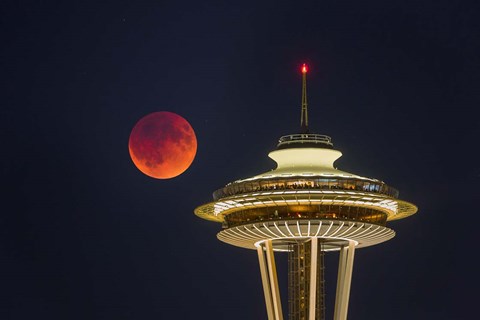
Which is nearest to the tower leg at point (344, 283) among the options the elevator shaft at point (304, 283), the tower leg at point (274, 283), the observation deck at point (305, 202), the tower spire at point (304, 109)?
the observation deck at point (305, 202)

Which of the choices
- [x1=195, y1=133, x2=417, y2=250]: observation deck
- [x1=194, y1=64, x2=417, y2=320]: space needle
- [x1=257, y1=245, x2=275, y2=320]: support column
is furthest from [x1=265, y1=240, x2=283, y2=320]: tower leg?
[x1=195, y1=133, x2=417, y2=250]: observation deck

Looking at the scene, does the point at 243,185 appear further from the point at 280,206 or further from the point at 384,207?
the point at 384,207

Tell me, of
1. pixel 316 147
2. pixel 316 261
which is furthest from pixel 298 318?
pixel 316 147

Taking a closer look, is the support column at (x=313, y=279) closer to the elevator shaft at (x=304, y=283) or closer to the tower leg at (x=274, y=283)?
the elevator shaft at (x=304, y=283)

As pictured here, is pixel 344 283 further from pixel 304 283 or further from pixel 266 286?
pixel 266 286

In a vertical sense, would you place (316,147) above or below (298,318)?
above
